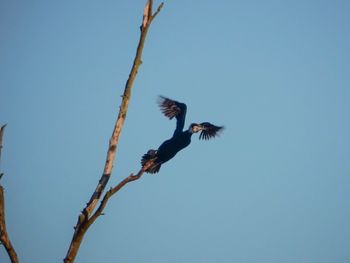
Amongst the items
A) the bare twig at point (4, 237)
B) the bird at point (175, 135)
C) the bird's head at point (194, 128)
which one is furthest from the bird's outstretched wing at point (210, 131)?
the bare twig at point (4, 237)

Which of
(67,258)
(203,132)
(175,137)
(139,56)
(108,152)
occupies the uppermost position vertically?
(203,132)

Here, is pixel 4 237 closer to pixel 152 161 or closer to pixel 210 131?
pixel 152 161

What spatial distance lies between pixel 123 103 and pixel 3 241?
222 cm

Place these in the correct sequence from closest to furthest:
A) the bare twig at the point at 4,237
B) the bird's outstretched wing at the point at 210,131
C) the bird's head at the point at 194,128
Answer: the bare twig at the point at 4,237, the bird's head at the point at 194,128, the bird's outstretched wing at the point at 210,131

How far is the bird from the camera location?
33.3 feet

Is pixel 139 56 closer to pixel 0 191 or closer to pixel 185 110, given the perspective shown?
pixel 0 191

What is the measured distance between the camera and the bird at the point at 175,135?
33.3ft

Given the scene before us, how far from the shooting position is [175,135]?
10719 mm

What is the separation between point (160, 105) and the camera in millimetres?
11852

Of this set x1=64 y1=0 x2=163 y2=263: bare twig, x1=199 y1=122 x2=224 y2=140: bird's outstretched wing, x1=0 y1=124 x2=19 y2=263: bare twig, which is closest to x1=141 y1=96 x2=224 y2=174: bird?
x1=199 y1=122 x2=224 y2=140: bird's outstretched wing

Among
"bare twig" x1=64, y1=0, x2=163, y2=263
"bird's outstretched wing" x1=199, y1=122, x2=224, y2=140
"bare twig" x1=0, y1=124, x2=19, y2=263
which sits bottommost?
"bare twig" x1=0, y1=124, x2=19, y2=263

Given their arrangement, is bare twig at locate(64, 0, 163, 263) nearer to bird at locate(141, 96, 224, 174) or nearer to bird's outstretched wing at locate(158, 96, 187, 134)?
bird at locate(141, 96, 224, 174)

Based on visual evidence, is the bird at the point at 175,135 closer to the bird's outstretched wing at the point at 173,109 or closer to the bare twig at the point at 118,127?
the bird's outstretched wing at the point at 173,109

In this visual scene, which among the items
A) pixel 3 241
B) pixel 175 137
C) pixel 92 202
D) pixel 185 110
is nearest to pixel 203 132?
pixel 185 110
